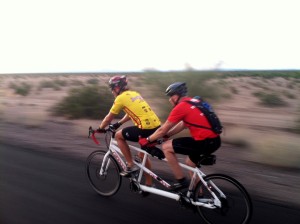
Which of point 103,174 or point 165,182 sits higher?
point 165,182

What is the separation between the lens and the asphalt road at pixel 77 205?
17.1 feet

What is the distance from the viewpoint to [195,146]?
4.97m

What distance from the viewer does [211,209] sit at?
5.04m

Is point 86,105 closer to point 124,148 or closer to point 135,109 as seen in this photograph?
point 124,148

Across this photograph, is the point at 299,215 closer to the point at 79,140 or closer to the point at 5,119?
the point at 79,140

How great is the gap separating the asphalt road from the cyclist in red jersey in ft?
2.22

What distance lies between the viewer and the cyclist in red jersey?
4840mm

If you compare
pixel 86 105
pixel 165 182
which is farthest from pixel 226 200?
pixel 86 105

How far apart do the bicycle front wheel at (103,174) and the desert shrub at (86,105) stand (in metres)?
11.2

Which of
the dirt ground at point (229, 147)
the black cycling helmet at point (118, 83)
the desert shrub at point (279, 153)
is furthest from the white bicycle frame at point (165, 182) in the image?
the desert shrub at point (279, 153)

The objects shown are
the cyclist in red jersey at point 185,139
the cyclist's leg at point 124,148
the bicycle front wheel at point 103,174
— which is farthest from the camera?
the bicycle front wheel at point 103,174

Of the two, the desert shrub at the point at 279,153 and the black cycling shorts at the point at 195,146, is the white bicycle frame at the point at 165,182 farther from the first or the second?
the desert shrub at the point at 279,153

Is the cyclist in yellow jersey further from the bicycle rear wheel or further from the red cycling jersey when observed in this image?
the bicycle rear wheel

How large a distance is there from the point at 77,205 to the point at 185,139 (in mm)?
2276
